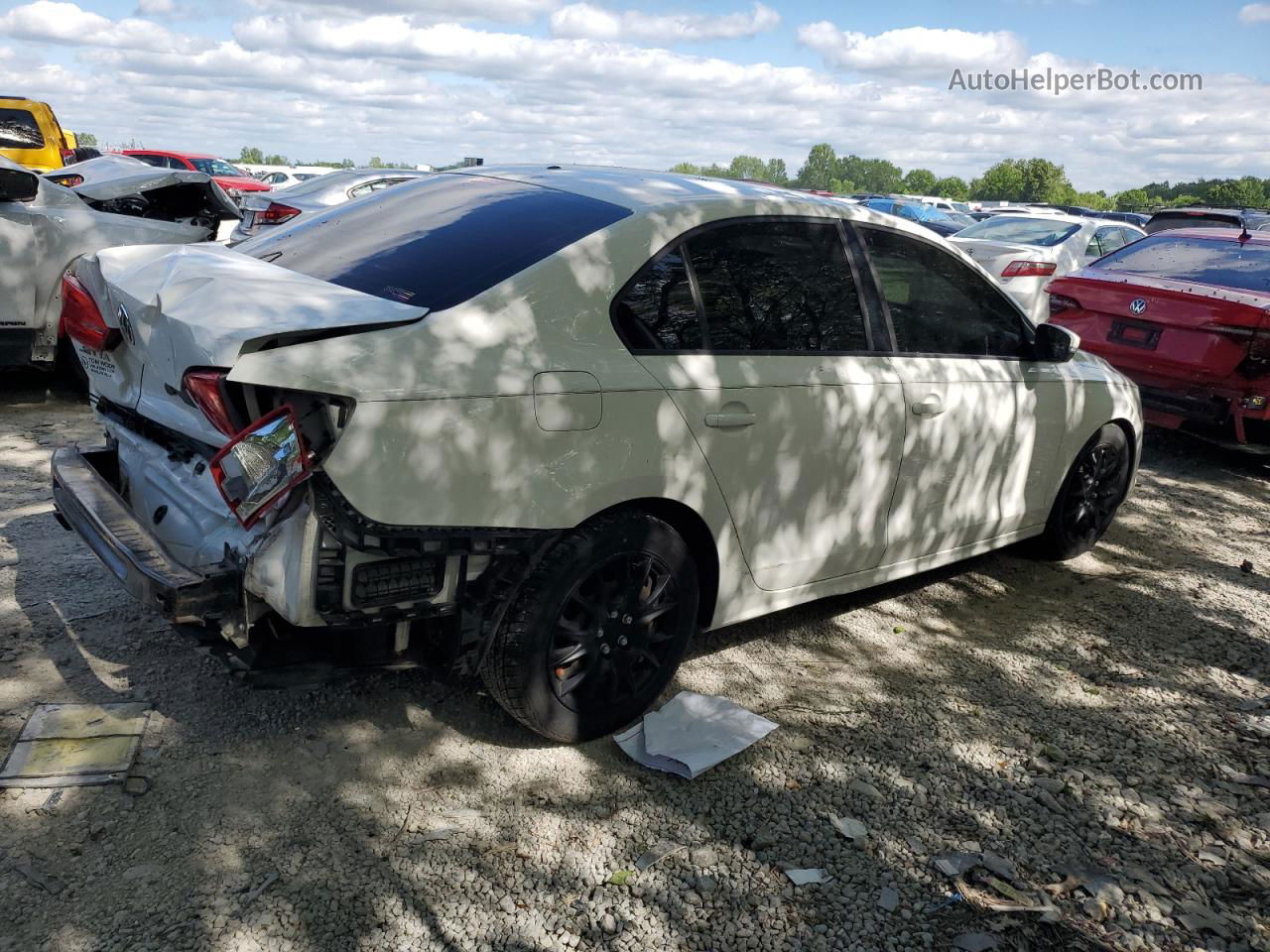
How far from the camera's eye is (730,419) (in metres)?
3.40

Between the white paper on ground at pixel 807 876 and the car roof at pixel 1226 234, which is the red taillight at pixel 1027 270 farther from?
the white paper on ground at pixel 807 876

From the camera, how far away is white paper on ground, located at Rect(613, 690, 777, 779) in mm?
3365

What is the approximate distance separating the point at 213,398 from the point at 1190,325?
6568 mm

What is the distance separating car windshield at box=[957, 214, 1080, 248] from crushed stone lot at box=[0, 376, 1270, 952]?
9.65m

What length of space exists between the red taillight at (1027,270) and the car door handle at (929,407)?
827 cm

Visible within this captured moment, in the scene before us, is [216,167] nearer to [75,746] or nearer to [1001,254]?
[1001,254]

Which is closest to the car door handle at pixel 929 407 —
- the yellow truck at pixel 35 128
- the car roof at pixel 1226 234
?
the car roof at pixel 1226 234

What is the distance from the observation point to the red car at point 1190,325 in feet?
22.6

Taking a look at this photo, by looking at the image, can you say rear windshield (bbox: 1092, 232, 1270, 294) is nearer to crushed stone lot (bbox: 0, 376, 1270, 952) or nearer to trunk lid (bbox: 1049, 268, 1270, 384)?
trunk lid (bbox: 1049, 268, 1270, 384)

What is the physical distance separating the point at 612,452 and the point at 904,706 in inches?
65.3

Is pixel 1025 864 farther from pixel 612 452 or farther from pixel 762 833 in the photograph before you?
pixel 612 452

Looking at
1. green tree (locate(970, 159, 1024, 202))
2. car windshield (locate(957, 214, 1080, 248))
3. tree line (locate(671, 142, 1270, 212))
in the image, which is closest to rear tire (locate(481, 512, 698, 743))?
car windshield (locate(957, 214, 1080, 248))

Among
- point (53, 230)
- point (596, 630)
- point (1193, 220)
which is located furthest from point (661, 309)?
point (1193, 220)

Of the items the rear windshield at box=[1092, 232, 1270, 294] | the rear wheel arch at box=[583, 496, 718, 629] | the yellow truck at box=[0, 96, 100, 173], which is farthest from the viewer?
the yellow truck at box=[0, 96, 100, 173]
